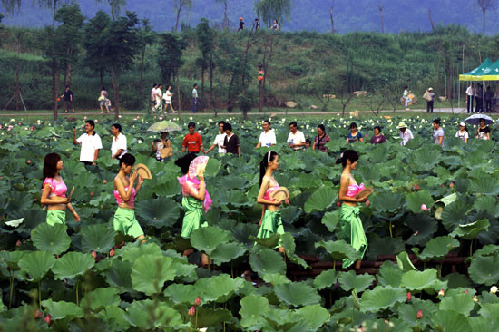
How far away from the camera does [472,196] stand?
7.68 meters

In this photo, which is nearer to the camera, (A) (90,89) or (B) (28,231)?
(B) (28,231)

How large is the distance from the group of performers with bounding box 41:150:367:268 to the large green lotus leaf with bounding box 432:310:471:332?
68.0 inches

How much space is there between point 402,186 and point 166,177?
3.07m

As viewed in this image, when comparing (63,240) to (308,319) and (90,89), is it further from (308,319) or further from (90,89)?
(90,89)

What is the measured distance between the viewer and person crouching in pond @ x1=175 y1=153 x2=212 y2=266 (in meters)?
6.52

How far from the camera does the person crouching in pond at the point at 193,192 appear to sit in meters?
6.52

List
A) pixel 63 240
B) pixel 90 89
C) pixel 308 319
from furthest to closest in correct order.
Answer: pixel 90 89
pixel 63 240
pixel 308 319

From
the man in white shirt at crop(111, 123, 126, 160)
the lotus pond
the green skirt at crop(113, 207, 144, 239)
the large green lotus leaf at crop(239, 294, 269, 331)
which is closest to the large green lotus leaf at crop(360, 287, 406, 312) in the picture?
the lotus pond

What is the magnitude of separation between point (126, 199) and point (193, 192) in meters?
0.61

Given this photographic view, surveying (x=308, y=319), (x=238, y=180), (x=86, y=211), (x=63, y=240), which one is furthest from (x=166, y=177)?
(x=308, y=319)

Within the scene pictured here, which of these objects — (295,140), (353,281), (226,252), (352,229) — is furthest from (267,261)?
(295,140)

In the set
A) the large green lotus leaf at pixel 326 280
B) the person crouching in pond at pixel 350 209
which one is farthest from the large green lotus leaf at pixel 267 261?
the person crouching in pond at pixel 350 209

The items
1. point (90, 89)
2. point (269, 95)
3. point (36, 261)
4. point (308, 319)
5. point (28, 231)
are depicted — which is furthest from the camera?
point (269, 95)

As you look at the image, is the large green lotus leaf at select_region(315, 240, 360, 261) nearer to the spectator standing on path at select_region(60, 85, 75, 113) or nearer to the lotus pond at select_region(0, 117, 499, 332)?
the lotus pond at select_region(0, 117, 499, 332)
